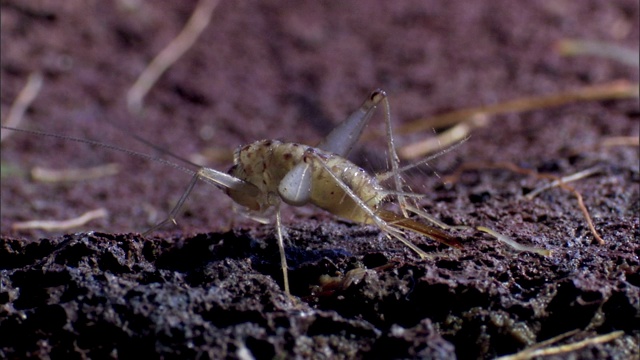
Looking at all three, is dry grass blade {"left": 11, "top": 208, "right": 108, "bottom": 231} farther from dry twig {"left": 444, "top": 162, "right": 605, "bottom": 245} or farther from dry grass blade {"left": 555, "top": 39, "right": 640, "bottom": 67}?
dry grass blade {"left": 555, "top": 39, "right": 640, "bottom": 67}

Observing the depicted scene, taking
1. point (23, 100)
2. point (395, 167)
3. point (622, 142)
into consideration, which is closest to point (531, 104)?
point (622, 142)

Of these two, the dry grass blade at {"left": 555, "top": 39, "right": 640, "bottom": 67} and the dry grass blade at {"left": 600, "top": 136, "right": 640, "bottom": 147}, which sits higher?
the dry grass blade at {"left": 555, "top": 39, "right": 640, "bottom": 67}

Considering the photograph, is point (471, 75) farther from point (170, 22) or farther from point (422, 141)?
point (170, 22)

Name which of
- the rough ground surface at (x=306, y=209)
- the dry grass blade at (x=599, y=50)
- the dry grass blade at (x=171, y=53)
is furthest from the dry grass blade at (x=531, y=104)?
the dry grass blade at (x=171, y=53)

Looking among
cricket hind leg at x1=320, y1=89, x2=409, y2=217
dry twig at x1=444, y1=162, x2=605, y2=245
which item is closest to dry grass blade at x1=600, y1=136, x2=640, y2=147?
dry twig at x1=444, y1=162, x2=605, y2=245

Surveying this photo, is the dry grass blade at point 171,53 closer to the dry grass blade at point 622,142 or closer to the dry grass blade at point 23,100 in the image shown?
the dry grass blade at point 23,100
